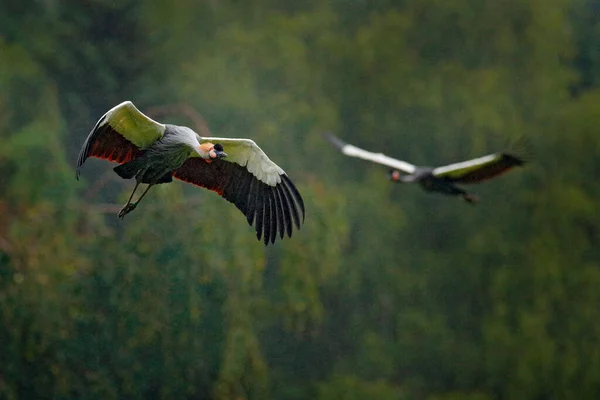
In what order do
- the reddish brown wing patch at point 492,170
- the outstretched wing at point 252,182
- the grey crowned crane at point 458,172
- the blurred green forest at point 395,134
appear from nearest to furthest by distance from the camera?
1. the outstretched wing at point 252,182
2. the reddish brown wing patch at point 492,170
3. the grey crowned crane at point 458,172
4. the blurred green forest at point 395,134

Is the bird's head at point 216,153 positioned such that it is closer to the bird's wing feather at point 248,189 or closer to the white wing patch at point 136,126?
the white wing patch at point 136,126

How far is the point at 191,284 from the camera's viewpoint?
37.8 feet

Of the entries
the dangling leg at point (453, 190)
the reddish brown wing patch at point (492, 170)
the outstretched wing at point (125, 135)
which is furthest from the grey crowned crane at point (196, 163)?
the dangling leg at point (453, 190)

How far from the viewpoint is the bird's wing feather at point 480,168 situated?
399 inches

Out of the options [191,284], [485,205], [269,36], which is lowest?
[191,284]

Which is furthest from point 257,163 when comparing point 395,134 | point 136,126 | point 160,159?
point 395,134

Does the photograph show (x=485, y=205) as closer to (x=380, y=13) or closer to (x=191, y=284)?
(x=380, y=13)

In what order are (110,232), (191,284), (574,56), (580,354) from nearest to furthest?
(191,284) → (110,232) → (580,354) → (574,56)

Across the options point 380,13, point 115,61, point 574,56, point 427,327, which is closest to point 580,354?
point 427,327

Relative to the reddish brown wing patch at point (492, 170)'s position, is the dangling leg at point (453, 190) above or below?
below

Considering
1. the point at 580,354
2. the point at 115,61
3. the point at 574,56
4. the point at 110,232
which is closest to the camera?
the point at 110,232

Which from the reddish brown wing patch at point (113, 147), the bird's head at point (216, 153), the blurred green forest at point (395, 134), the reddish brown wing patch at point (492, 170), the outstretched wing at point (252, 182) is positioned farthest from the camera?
the blurred green forest at point (395, 134)

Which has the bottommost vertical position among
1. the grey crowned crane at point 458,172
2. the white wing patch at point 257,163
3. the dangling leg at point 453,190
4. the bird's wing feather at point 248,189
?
the bird's wing feather at point 248,189

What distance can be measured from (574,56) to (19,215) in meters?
9.67
